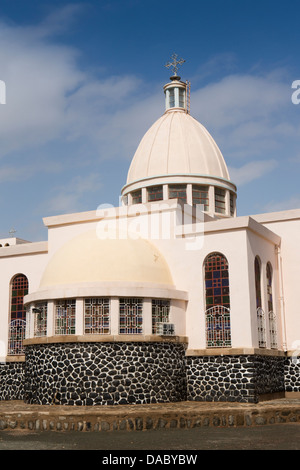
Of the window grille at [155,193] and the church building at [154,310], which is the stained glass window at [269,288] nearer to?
the church building at [154,310]

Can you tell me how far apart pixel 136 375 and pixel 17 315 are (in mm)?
8587

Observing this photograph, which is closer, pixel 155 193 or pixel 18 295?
pixel 18 295

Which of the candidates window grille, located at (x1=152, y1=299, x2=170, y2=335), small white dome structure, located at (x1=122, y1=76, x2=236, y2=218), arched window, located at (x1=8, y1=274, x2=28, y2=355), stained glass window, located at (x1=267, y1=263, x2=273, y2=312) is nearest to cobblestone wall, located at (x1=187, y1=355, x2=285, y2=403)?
window grille, located at (x1=152, y1=299, x2=170, y2=335)

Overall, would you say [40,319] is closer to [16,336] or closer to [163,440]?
[16,336]

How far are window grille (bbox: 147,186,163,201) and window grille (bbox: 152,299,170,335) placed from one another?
8842 millimetres

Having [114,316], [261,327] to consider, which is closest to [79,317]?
[114,316]

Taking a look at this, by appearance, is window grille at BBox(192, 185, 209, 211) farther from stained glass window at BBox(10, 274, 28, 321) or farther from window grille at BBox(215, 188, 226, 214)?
stained glass window at BBox(10, 274, 28, 321)

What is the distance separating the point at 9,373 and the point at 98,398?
723cm

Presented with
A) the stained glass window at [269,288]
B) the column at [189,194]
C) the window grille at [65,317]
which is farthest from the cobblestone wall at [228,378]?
the column at [189,194]

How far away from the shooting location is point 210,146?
98.1ft

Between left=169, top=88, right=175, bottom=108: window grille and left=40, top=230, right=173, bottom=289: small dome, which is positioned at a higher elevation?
left=169, top=88, right=175, bottom=108: window grille

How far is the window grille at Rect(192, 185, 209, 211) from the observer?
28389 millimetres

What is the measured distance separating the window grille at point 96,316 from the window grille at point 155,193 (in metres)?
9.90

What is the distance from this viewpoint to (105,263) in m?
20.5
